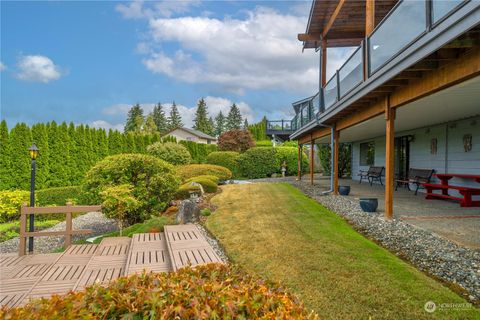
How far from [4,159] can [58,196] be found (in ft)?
8.78

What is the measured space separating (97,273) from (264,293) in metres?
3.20

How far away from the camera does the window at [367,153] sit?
51.8 ft

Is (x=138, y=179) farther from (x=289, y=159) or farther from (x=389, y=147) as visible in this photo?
(x=289, y=159)

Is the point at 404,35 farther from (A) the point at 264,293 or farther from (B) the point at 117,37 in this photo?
(B) the point at 117,37

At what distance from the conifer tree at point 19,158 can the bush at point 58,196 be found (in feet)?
4.07

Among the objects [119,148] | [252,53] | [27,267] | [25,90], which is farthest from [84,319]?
[119,148]

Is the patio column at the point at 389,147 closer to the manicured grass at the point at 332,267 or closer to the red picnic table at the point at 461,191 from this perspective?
the manicured grass at the point at 332,267

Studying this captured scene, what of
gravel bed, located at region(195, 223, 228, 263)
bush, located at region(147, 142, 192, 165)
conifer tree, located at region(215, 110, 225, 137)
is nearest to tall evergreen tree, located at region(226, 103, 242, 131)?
conifer tree, located at region(215, 110, 225, 137)

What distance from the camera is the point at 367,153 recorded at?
53.7 ft

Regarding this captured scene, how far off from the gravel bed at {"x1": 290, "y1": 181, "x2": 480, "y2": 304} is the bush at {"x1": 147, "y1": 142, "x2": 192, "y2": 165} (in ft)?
48.0

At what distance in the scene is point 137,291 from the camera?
1.55 m

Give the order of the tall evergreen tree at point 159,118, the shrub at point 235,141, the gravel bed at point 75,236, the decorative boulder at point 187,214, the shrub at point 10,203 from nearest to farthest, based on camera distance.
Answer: the decorative boulder at point 187,214 < the gravel bed at point 75,236 < the shrub at point 10,203 < the shrub at point 235,141 < the tall evergreen tree at point 159,118

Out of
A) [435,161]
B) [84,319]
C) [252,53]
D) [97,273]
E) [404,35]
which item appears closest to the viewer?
[84,319]

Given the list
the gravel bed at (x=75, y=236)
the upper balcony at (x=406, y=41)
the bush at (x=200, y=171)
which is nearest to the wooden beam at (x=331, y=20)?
the upper balcony at (x=406, y=41)
